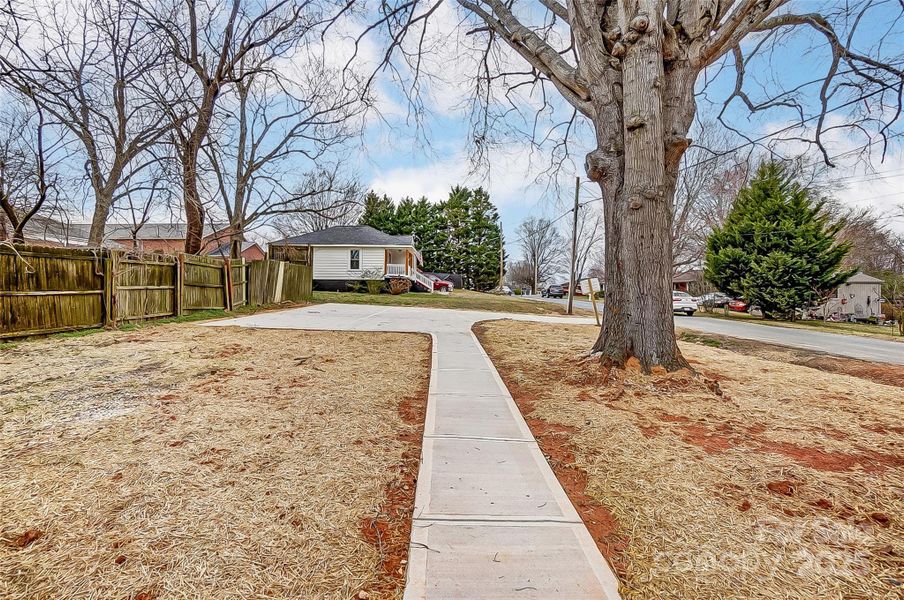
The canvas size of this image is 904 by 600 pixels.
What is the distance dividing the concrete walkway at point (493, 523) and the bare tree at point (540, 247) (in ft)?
169

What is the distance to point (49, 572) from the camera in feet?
5.22

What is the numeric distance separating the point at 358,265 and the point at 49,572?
79.6ft

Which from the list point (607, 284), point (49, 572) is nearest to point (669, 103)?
point (607, 284)

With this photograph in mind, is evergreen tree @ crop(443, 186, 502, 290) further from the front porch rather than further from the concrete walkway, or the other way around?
the concrete walkway

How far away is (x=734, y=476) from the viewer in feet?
8.17

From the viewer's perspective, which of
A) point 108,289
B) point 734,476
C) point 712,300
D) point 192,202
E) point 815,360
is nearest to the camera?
point 734,476

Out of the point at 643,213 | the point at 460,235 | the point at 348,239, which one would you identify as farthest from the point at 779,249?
the point at 460,235

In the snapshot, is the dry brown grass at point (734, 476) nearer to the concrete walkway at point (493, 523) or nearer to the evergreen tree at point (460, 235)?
the concrete walkway at point (493, 523)

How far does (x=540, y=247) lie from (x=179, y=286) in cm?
5191

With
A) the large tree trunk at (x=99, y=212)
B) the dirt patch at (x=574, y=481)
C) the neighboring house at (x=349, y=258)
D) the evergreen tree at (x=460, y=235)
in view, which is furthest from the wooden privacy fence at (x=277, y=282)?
the evergreen tree at (x=460, y=235)

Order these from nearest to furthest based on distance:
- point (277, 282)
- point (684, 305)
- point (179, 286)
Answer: point (179, 286) < point (277, 282) < point (684, 305)

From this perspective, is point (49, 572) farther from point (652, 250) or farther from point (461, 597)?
point (652, 250)

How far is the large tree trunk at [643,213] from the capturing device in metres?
4.54

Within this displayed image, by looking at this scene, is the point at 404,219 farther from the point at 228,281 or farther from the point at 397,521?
the point at 397,521
